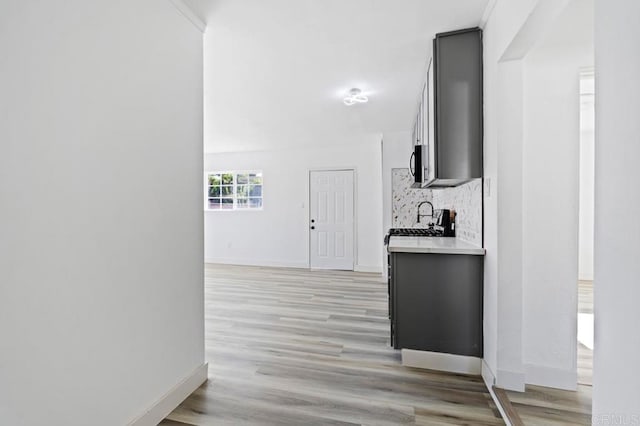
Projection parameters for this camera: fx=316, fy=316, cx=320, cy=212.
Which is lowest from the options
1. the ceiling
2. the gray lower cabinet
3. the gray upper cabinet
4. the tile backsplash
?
the gray lower cabinet

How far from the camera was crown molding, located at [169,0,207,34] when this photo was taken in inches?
76.2

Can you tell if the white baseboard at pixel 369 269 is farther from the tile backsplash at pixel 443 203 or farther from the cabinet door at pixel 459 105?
the cabinet door at pixel 459 105

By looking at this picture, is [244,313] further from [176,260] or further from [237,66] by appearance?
[237,66]

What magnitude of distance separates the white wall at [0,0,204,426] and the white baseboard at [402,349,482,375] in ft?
5.05

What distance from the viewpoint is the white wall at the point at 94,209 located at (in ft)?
3.62

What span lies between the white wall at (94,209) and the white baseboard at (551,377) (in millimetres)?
2176

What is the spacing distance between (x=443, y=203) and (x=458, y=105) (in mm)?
2217

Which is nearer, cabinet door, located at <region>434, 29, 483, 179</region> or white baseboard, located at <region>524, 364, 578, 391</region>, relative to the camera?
white baseboard, located at <region>524, 364, 578, 391</region>

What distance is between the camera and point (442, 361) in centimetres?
230

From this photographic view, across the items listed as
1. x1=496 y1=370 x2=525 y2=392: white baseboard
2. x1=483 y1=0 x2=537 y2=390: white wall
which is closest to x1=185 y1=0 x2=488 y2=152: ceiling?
x1=483 y1=0 x2=537 y2=390: white wall

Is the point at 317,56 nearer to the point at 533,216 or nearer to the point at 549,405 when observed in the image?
the point at 533,216

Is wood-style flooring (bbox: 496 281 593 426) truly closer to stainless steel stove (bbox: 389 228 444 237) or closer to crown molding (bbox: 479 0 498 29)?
stainless steel stove (bbox: 389 228 444 237)

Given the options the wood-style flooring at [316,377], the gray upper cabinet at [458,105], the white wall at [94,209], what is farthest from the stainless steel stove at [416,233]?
the white wall at [94,209]

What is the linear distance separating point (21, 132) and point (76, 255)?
1.65 ft
